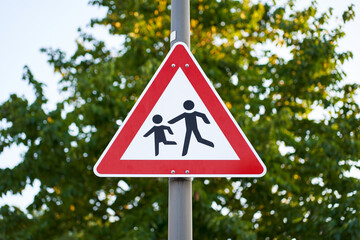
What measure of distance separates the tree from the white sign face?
3953 mm

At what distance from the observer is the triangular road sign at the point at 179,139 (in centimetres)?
244

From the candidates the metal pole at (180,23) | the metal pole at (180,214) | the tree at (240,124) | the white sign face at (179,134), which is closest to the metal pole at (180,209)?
the metal pole at (180,214)

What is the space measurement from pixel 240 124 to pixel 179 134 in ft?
14.1

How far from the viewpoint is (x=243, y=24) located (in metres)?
8.55

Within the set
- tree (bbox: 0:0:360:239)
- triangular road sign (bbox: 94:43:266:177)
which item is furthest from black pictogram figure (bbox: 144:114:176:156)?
tree (bbox: 0:0:360:239)

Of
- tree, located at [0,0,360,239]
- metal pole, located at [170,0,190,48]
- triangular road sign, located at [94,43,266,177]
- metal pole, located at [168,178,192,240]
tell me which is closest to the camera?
metal pole, located at [168,178,192,240]

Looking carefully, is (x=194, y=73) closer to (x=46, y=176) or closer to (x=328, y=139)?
(x=46, y=176)

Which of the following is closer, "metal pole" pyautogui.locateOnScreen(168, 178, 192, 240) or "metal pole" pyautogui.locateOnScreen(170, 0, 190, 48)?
"metal pole" pyautogui.locateOnScreen(168, 178, 192, 240)

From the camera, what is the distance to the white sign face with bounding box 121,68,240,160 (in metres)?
2.46

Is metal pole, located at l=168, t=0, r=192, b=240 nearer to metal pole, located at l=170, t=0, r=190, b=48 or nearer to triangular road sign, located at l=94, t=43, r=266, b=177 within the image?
triangular road sign, located at l=94, t=43, r=266, b=177

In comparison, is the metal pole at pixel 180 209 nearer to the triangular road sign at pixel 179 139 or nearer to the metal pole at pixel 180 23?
the triangular road sign at pixel 179 139

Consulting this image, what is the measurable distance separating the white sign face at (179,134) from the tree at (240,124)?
3.95m

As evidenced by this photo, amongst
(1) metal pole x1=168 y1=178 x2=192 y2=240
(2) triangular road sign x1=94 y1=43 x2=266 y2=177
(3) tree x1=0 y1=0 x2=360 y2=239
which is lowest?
(1) metal pole x1=168 y1=178 x2=192 y2=240

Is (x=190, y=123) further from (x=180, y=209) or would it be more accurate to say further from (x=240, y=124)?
(x=240, y=124)
